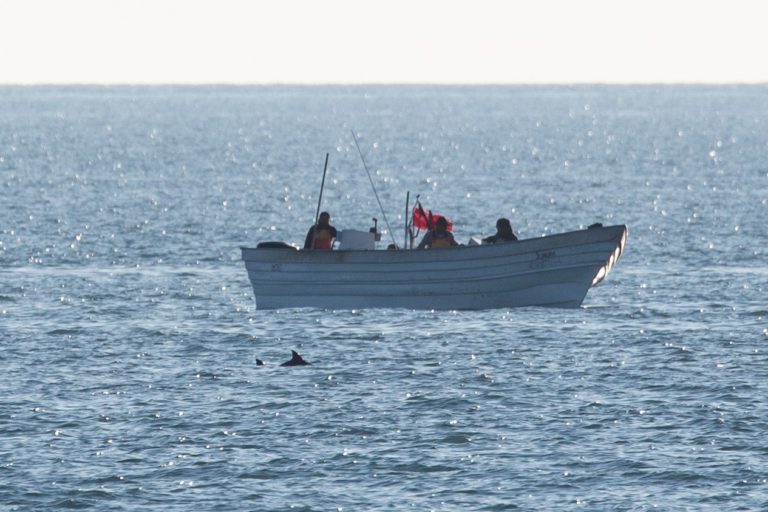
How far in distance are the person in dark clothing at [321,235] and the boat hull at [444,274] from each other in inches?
29.2

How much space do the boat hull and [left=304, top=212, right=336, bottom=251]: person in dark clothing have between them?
0.74m

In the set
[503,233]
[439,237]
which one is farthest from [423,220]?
[503,233]

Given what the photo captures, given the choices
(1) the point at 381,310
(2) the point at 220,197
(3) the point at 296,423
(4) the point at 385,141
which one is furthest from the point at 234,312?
A: (4) the point at 385,141

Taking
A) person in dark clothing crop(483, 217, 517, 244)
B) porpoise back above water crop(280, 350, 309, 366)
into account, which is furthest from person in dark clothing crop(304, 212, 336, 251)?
porpoise back above water crop(280, 350, 309, 366)

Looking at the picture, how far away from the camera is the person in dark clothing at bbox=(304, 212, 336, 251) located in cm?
3784

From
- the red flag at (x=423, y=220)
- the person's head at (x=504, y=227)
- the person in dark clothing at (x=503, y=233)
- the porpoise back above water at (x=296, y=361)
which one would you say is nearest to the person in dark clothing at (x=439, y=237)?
the red flag at (x=423, y=220)

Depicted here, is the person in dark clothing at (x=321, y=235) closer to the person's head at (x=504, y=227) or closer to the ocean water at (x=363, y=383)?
the ocean water at (x=363, y=383)

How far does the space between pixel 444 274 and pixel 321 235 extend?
3092mm

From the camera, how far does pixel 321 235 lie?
125 ft

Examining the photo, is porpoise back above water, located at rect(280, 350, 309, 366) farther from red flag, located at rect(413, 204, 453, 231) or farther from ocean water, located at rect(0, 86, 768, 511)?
red flag, located at rect(413, 204, 453, 231)

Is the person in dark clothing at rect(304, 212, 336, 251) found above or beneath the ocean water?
above

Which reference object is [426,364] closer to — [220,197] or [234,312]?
[234,312]

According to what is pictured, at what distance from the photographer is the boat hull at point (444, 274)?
120 feet

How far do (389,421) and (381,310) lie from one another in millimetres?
11544
